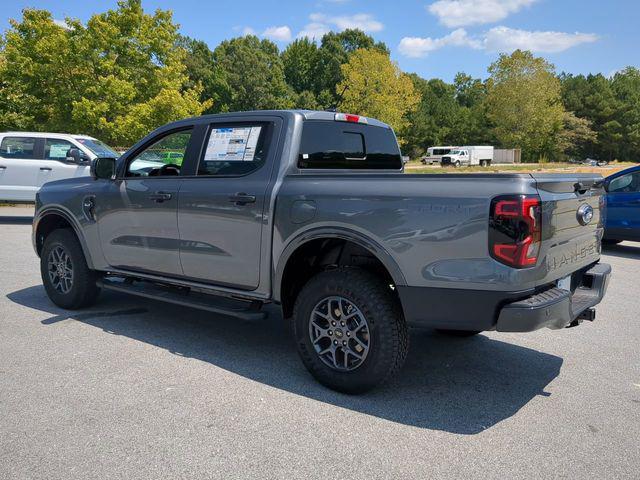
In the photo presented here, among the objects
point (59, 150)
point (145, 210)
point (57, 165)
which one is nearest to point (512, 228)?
point (145, 210)

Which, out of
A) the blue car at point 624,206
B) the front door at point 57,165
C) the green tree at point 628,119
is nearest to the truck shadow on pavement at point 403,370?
the blue car at point 624,206

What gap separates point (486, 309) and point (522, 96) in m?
66.8

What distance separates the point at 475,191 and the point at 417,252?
494 mm

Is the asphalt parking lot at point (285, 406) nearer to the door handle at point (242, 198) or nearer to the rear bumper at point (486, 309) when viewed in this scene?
the rear bumper at point (486, 309)

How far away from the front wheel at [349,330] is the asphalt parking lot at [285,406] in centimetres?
18

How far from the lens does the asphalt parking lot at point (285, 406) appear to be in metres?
2.97

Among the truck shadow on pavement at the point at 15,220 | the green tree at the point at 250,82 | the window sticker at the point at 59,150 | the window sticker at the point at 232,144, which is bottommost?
the truck shadow on pavement at the point at 15,220

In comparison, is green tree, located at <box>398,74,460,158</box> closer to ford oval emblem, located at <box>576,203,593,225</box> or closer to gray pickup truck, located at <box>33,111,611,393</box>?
gray pickup truck, located at <box>33,111,611,393</box>

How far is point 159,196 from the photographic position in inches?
193

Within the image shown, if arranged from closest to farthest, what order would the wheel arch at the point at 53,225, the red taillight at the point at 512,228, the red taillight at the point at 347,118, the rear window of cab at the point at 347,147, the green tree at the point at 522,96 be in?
the red taillight at the point at 512,228 → the rear window of cab at the point at 347,147 → the red taillight at the point at 347,118 → the wheel arch at the point at 53,225 → the green tree at the point at 522,96

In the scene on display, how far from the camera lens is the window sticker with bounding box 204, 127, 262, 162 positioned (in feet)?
14.8

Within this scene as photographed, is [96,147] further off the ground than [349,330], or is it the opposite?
[96,147]

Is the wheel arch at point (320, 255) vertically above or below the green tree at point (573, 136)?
below

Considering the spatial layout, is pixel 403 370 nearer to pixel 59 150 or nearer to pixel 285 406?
pixel 285 406
